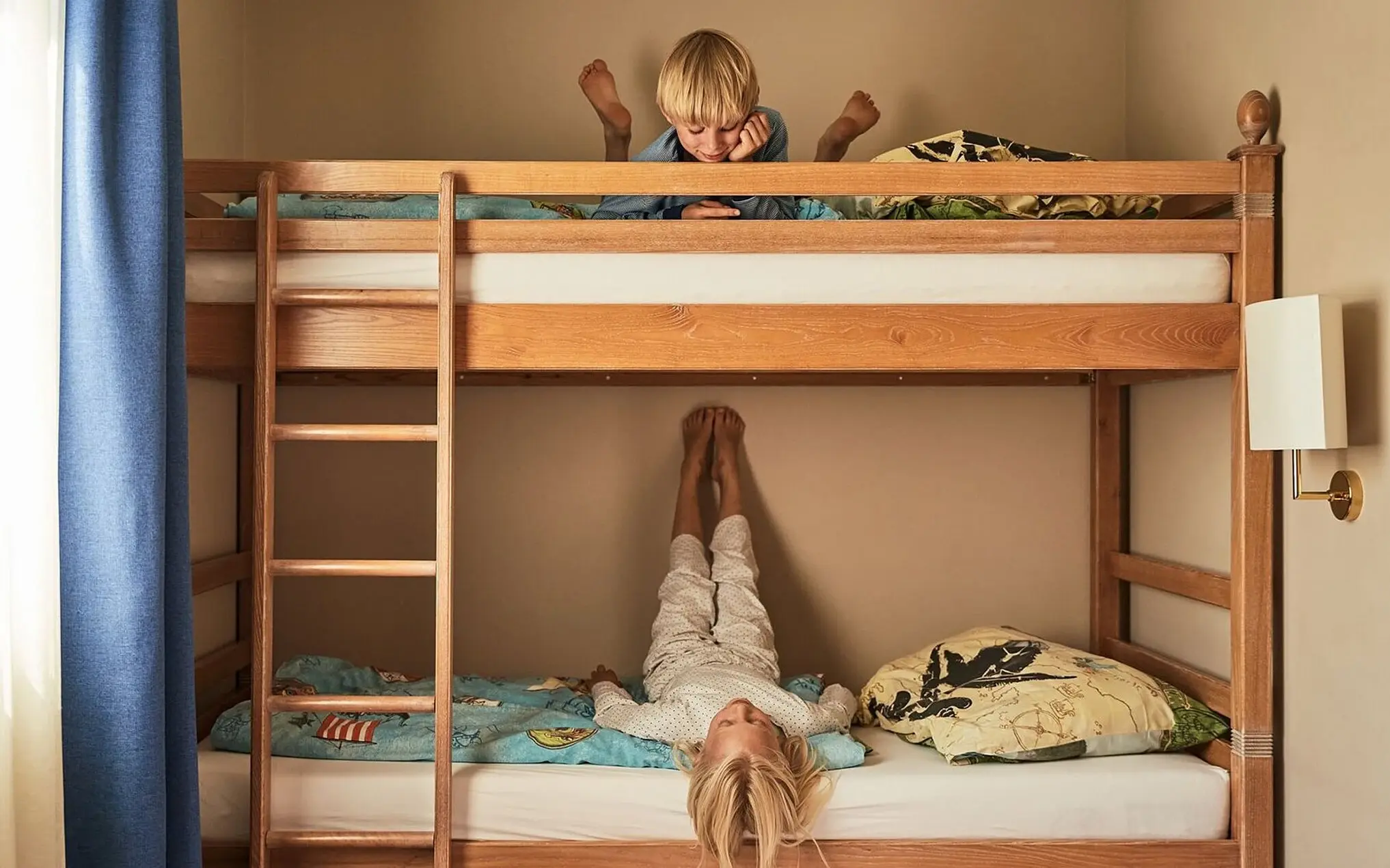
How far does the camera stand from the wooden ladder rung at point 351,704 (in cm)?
218

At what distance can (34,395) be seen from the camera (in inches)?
67.2

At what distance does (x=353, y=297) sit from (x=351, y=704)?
806 mm

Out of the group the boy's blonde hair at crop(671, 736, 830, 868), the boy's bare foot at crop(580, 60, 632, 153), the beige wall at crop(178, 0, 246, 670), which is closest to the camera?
the boy's blonde hair at crop(671, 736, 830, 868)

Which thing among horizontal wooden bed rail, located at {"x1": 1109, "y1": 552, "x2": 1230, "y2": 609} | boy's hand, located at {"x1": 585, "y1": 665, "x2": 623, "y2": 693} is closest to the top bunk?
horizontal wooden bed rail, located at {"x1": 1109, "y1": 552, "x2": 1230, "y2": 609}

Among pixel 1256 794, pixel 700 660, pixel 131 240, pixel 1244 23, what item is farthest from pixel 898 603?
pixel 131 240

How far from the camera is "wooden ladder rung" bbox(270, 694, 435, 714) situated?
2180 mm

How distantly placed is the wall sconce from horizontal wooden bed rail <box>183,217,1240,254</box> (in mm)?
285

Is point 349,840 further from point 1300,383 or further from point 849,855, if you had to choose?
point 1300,383

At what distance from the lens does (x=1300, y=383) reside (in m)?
1.97

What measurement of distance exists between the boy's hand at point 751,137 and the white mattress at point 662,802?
4.34ft

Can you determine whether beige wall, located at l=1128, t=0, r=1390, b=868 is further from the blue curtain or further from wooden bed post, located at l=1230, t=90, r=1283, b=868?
the blue curtain

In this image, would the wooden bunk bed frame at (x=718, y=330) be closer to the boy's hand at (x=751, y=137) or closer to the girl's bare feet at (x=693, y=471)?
the boy's hand at (x=751, y=137)

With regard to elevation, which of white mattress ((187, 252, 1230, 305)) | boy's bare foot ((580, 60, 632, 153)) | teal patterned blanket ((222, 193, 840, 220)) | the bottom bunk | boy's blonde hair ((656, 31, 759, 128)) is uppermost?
boy's bare foot ((580, 60, 632, 153))

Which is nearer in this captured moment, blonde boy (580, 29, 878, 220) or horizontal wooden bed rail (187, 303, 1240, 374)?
horizontal wooden bed rail (187, 303, 1240, 374)
